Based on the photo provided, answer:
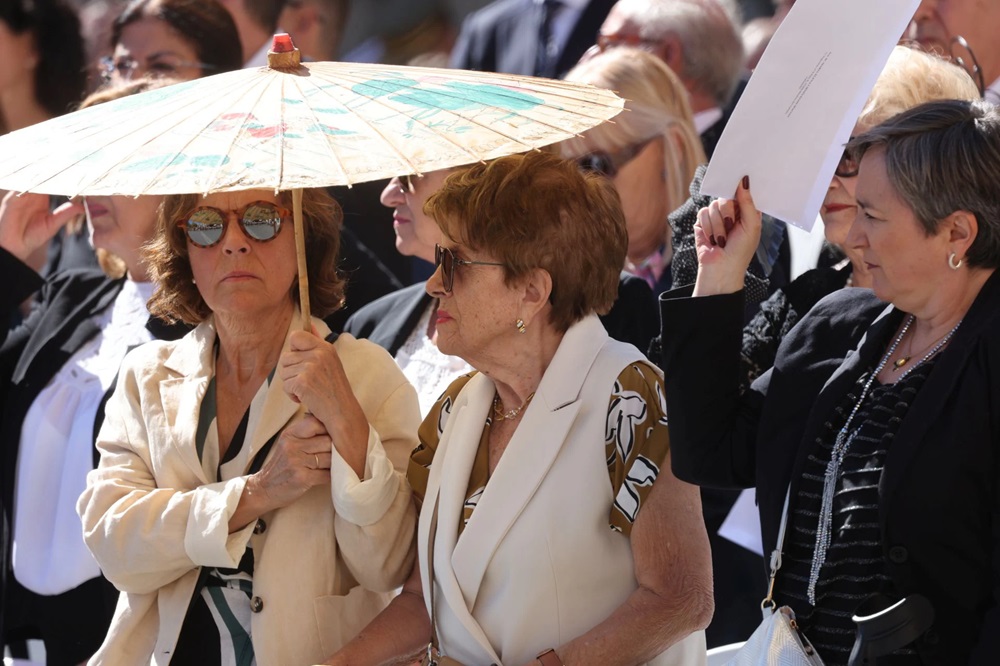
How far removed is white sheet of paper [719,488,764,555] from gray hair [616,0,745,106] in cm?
139

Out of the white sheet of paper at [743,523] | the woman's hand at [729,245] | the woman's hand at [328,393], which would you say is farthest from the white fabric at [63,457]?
the woman's hand at [729,245]

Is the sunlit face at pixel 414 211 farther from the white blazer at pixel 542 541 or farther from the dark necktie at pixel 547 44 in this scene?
the white blazer at pixel 542 541

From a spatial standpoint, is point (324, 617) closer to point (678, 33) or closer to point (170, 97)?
point (170, 97)

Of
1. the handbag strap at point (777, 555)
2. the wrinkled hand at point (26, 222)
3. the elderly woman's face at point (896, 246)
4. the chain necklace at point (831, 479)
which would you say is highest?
the elderly woman's face at point (896, 246)

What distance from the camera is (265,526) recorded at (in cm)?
281

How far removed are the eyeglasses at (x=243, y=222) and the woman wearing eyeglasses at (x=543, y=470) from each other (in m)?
0.45

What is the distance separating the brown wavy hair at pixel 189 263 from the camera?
3.14 meters

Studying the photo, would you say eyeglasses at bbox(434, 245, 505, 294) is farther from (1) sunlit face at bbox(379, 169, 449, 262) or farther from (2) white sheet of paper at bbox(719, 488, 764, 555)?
(2) white sheet of paper at bbox(719, 488, 764, 555)

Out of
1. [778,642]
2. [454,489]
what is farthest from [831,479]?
[454,489]

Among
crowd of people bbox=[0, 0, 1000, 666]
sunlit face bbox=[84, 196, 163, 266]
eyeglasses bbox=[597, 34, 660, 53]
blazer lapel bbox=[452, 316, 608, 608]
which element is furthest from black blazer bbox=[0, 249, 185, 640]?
blazer lapel bbox=[452, 316, 608, 608]

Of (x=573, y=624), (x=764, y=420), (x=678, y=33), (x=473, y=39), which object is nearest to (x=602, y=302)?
(x=764, y=420)

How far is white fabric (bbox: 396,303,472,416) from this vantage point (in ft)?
12.6

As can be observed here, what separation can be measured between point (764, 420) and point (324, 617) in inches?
42.3

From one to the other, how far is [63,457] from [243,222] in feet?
6.08
